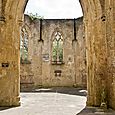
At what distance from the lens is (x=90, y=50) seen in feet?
29.7

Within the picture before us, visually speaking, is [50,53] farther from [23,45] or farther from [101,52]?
[101,52]

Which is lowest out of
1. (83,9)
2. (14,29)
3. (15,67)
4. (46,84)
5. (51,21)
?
(46,84)

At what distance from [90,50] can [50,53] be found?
12421mm

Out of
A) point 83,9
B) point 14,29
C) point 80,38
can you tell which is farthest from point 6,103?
point 80,38

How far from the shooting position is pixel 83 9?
31.5 ft

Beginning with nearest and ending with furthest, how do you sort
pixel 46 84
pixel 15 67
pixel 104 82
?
pixel 104 82 < pixel 15 67 < pixel 46 84

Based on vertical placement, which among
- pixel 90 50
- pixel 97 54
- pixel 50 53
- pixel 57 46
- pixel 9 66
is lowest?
pixel 9 66

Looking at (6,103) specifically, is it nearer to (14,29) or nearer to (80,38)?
(14,29)

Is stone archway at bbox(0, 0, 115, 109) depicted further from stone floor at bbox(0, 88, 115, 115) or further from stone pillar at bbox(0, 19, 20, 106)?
stone floor at bbox(0, 88, 115, 115)

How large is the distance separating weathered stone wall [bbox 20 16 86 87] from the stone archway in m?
11.7

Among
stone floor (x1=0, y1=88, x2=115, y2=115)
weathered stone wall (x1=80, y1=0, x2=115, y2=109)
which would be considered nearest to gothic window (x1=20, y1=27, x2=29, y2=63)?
stone floor (x1=0, y1=88, x2=115, y2=115)

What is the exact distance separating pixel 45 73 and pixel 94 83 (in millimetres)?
12625

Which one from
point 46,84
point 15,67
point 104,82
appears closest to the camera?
point 104,82

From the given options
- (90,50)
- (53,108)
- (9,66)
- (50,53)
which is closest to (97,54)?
(90,50)
